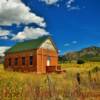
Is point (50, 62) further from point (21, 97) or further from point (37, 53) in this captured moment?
point (21, 97)

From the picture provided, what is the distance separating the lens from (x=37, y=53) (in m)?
42.2

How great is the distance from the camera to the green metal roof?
1704 inches

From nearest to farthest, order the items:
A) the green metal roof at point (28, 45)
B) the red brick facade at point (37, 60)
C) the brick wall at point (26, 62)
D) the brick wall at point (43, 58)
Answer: the red brick facade at point (37, 60), the brick wall at point (43, 58), the brick wall at point (26, 62), the green metal roof at point (28, 45)

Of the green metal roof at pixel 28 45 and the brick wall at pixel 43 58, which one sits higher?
the green metal roof at pixel 28 45

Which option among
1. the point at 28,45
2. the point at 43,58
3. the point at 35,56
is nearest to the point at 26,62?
the point at 35,56

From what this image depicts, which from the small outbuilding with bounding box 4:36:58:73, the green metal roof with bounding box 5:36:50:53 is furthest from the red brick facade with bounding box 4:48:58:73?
the green metal roof with bounding box 5:36:50:53

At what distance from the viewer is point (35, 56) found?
42.3 m

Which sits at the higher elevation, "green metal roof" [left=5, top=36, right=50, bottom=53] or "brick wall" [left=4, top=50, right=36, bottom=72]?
"green metal roof" [left=5, top=36, right=50, bottom=53]

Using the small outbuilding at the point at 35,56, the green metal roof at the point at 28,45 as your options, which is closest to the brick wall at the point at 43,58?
the small outbuilding at the point at 35,56

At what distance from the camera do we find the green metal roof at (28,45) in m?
43.3

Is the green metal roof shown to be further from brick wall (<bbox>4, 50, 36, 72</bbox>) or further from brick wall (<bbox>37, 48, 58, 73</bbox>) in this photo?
brick wall (<bbox>37, 48, 58, 73</bbox>)

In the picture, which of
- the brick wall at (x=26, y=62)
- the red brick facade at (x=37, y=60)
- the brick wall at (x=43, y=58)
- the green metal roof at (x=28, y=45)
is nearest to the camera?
the red brick facade at (x=37, y=60)

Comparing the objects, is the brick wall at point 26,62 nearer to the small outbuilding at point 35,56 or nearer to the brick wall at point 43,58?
the small outbuilding at point 35,56

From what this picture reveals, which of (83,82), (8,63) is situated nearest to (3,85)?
(83,82)
